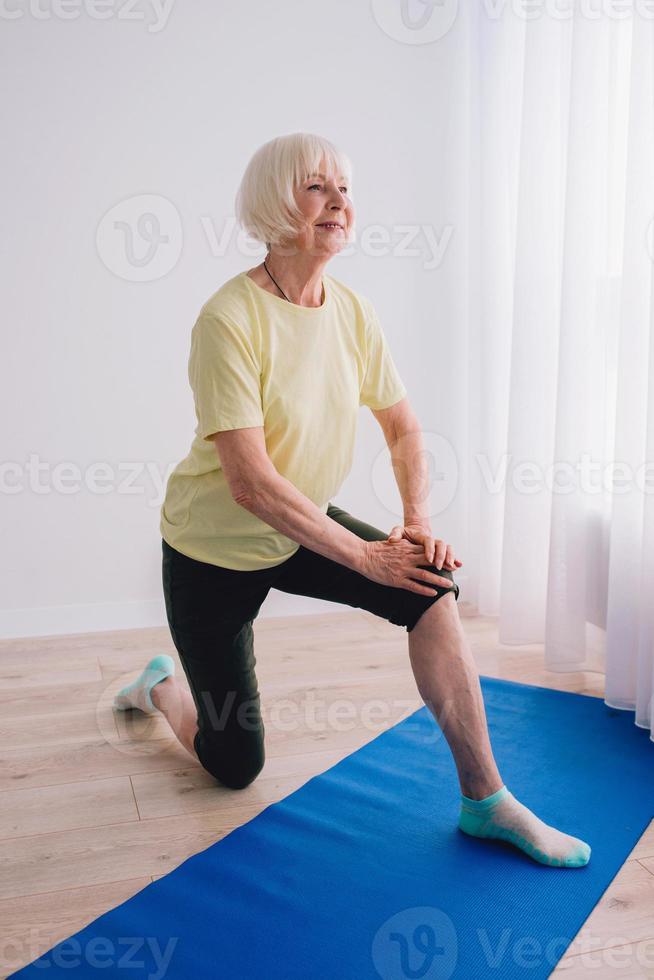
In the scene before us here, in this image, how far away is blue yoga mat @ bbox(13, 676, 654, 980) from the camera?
4.38 feet

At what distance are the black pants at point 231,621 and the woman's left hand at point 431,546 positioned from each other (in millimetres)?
30

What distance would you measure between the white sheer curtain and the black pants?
0.82 m

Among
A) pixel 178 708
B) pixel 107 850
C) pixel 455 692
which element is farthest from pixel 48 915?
pixel 455 692

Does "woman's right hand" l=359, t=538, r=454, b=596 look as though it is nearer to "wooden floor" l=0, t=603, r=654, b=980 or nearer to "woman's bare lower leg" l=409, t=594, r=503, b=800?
"woman's bare lower leg" l=409, t=594, r=503, b=800

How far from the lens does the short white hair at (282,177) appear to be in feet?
5.37

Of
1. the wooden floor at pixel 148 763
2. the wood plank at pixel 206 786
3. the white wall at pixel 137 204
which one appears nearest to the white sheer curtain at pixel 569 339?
the wooden floor at pixel 148 763

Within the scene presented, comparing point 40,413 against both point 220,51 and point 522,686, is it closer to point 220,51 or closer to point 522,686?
point 220,51

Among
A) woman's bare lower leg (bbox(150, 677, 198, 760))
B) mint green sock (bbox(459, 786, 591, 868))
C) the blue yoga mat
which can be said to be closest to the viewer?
the blue yoga mat

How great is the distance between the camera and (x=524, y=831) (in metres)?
1.58

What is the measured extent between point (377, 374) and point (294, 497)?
0.39 metres

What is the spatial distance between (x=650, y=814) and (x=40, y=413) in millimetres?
2107

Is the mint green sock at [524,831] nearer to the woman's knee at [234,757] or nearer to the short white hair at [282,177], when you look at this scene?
the woman's knee at [234,757]

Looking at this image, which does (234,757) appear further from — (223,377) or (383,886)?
(223,377)

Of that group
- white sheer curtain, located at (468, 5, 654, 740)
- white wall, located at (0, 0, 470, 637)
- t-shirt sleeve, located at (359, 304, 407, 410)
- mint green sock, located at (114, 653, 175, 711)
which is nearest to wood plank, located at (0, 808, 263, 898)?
mint green sock, located at (114, 653, 175, 711)
